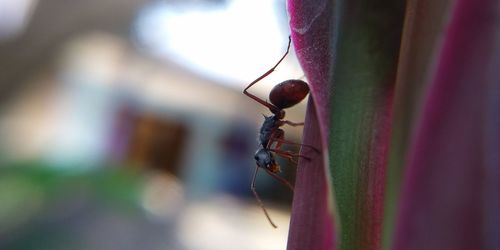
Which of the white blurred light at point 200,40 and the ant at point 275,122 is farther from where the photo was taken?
the white blurred light at point 200,40

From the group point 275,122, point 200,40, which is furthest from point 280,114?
point 200,40

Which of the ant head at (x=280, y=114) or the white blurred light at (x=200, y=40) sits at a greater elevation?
the white blurred light at (x=200, y=40)

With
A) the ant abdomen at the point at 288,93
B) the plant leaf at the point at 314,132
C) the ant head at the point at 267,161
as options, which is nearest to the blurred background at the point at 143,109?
the ant head at the point at 267,161

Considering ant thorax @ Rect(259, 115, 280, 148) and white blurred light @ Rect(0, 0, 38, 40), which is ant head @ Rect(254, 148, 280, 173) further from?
white blurred light @ Rect(0, 0, 38, 40)

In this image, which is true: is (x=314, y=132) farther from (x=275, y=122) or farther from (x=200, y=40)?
(x=200, y=40)

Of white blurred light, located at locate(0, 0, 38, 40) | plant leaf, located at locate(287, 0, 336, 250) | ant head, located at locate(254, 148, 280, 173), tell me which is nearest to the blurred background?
white blurred light, located at locate(0, 0, 38, 40)

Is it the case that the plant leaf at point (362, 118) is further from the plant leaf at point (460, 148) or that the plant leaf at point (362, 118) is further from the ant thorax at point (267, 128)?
the ant thorax at point (267, 128)
